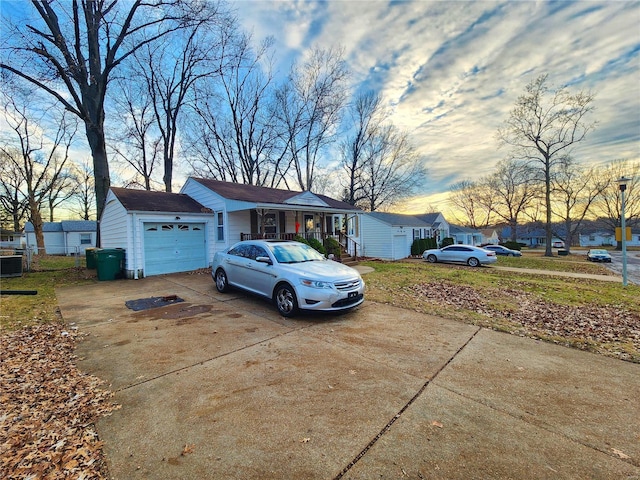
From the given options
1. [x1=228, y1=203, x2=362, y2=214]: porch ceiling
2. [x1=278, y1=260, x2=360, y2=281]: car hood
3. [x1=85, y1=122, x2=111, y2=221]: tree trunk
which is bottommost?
[x1=278, y1=260, x2=360, y2=281]: car hood

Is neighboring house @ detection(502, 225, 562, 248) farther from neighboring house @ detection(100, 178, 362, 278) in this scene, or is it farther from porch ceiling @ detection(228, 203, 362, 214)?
neighboring house @ detection(100, 178, 362, 278)

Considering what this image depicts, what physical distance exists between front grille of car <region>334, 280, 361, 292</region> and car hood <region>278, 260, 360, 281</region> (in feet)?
0.37

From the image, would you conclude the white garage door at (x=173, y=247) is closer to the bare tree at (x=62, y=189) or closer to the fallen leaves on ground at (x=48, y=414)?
the fallen leaves on ground at (x=48, y=414)

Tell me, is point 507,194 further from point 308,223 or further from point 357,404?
point 357,404

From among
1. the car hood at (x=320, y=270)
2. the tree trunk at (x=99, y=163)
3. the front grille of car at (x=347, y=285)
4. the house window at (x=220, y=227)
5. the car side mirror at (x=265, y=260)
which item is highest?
the tree trunk at (x=99, y=163)

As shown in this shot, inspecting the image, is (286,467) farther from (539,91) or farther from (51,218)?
(51,218)

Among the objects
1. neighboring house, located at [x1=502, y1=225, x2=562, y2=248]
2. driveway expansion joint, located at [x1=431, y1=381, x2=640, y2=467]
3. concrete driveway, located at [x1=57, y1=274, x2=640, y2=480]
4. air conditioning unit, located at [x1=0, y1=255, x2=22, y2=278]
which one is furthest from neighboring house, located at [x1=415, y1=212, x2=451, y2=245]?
neighboring house, located at [x1=502, y1=225, x2=562, y2=248]

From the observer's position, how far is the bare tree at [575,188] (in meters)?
32.9

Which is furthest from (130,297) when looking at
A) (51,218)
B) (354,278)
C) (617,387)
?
(51,218)

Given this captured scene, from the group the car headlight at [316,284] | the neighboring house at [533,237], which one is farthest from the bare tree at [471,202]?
the car headlight at [316,284]

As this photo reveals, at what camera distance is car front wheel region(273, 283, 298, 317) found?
5898 mm

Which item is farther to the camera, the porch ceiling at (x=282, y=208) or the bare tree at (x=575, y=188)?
the bare tree at (x=575, y=188)

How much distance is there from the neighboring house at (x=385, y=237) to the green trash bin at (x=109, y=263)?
18.4 m

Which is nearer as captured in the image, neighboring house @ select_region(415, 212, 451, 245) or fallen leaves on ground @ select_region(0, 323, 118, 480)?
fallen leaves on ground @ select_region(0, 323, 118, 480)
